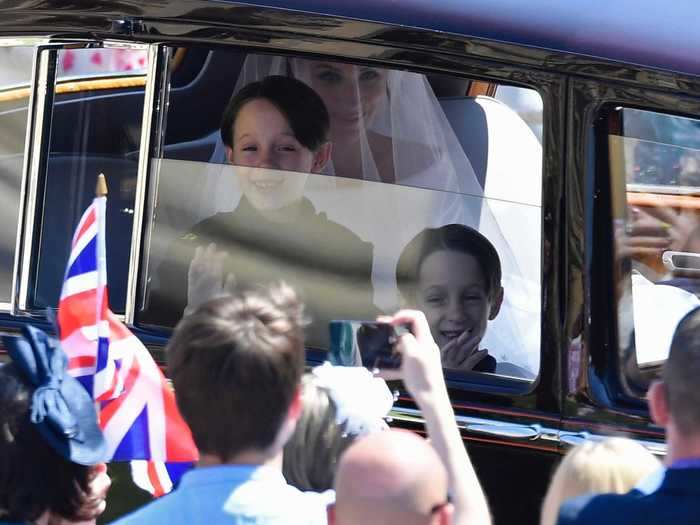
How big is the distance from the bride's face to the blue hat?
111cm

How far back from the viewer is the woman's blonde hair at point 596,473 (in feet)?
6.77

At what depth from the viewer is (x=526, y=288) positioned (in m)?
2.92

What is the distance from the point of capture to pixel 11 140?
313cm

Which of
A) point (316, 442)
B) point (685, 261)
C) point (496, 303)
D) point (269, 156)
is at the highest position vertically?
point (269, 156)

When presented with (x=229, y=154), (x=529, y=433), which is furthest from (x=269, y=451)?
(x=229, y=154)

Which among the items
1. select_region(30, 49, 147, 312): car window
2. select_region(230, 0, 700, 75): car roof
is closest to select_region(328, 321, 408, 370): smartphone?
select_region(30, 49, 147, 312): car window

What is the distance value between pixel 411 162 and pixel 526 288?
0.52 metres

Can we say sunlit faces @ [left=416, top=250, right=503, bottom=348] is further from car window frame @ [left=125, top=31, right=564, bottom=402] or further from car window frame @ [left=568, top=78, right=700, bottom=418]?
car window frame @ [left=568, top=78, right=700, bottom=418]

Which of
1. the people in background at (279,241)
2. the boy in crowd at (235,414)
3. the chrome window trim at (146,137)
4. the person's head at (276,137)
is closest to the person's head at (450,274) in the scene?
the people in background at (279,241)

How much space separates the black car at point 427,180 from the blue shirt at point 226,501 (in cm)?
97

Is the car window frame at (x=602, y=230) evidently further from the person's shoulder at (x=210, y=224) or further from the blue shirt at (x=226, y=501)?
the blue shirt at (x=226, y=501)

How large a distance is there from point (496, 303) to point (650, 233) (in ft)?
1.31

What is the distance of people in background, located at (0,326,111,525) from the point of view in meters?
2.05

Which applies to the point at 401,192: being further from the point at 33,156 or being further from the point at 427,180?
the point at 33,156
